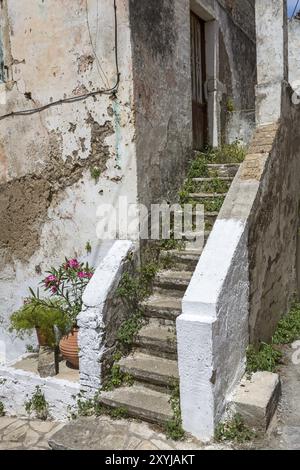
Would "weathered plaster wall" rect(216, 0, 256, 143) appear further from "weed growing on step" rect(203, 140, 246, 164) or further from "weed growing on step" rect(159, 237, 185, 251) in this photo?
"weed growing on step" rect(159, 237, 185, 251)

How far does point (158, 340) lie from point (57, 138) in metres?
2.86

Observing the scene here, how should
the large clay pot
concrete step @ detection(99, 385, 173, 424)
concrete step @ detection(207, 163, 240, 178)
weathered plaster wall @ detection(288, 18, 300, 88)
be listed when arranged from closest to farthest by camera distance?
concrete step @ detection(99, 385, 173, 424), the large clay pot, concrete step @ detection(207, 163, 240, 178), weathered plaster wall @ detection(288, 18, 300, 88)

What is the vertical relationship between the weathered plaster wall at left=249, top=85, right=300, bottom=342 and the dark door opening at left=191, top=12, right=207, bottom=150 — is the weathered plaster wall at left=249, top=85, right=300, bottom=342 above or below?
below

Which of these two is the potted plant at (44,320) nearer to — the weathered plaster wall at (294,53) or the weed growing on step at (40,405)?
the weed growing on step at (40,405)

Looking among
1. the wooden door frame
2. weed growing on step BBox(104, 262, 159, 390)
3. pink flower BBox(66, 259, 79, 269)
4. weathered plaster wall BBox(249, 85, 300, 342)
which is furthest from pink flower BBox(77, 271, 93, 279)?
the wooden door frame

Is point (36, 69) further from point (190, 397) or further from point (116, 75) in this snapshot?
point (190, 397)

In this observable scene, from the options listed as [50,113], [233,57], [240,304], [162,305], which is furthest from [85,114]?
[233,57]

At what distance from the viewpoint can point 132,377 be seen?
4254mm

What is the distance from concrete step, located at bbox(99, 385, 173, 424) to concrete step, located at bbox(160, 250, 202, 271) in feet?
5.01

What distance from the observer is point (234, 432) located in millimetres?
3441

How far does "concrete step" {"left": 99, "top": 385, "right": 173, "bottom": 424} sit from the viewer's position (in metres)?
3.74

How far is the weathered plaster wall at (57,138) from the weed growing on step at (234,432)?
8.16ft

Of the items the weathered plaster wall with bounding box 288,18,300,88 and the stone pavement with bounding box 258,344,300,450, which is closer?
the stone pavement with bounding box 258,344,300,450

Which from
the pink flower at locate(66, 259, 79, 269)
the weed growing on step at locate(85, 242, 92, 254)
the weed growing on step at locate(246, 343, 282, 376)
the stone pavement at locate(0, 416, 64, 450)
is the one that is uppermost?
the weed growing on step at locate(85, 242, 92, 254)
